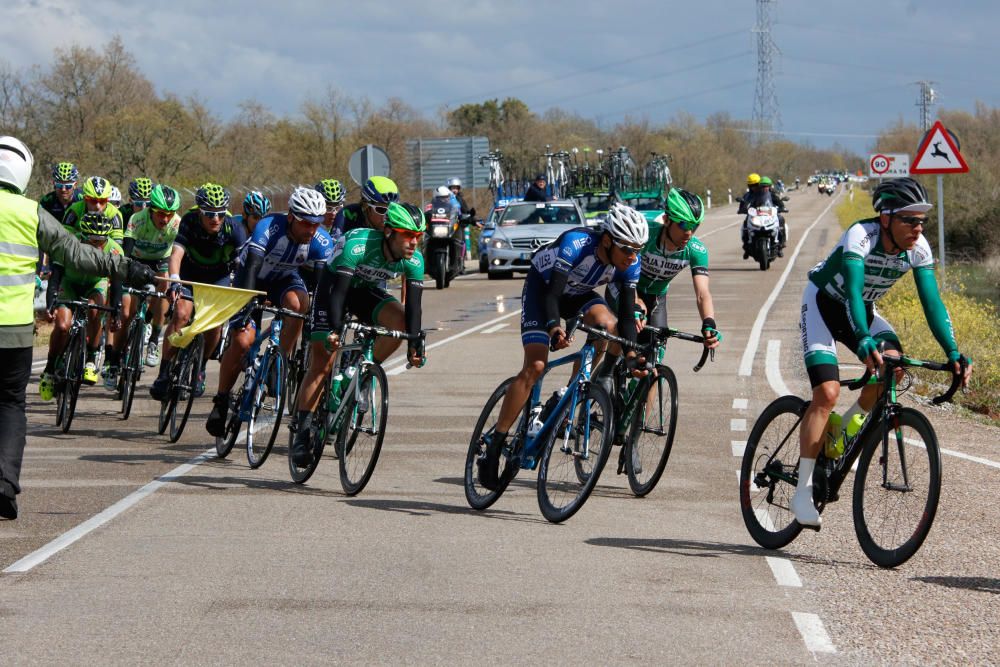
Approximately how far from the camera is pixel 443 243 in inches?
1276

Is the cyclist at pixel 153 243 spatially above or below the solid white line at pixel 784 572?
above

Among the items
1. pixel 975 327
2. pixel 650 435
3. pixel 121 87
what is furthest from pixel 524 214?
pixel 121 87

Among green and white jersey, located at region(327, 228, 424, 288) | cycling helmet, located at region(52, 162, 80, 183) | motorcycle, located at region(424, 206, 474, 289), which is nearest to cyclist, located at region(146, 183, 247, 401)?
green and white jersey, located at region(327, 228, 424, 288)

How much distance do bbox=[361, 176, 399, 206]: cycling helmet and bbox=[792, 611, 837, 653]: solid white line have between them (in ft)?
15.3

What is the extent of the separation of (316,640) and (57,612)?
1245mm

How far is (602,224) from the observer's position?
9.00 m

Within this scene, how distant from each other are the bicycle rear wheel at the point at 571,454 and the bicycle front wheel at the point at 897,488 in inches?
61.7

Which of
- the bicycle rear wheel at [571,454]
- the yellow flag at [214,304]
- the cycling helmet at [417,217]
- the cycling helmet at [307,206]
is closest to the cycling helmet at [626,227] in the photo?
the bicycle rear wheel at [571,454]

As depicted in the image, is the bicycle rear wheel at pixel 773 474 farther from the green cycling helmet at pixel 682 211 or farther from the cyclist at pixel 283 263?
the cyclist at pixel 283 263

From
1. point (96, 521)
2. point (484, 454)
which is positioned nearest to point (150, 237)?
point (96, 521)

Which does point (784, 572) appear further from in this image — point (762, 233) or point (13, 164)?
point (762, 233)

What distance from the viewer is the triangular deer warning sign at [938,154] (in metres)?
23.8

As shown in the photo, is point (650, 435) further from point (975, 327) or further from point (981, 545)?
point (975, 327)

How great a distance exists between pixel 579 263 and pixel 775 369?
8984 millimetres
